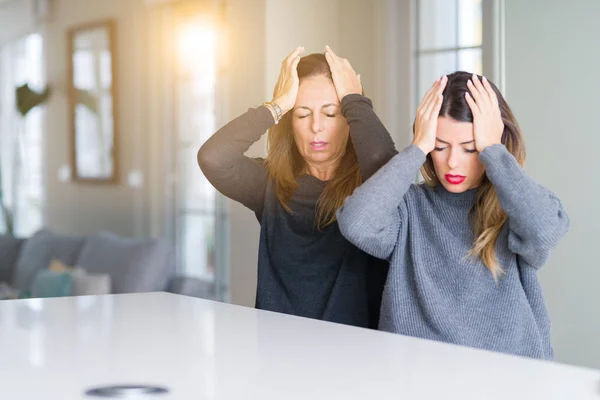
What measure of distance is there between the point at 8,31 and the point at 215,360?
597 cm

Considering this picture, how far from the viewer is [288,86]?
80.9 inches

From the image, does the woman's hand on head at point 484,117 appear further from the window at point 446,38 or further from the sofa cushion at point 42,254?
the sofa cushion at point 42,254

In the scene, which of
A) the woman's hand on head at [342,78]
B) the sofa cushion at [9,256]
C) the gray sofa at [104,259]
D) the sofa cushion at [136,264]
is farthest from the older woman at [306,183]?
the sofa cushion at [9,256]

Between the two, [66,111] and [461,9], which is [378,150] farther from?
[66,111]

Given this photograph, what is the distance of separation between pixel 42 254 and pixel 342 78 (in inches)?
137

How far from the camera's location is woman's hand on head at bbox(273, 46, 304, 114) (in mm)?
2018

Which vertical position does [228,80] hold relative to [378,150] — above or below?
above

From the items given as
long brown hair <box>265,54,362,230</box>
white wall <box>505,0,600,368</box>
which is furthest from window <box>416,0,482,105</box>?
long brown hair <box>265,54,362,230</box>

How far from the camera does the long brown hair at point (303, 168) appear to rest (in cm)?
197

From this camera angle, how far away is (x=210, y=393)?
2.68 ft

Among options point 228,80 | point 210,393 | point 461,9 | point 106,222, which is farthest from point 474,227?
point 106,222

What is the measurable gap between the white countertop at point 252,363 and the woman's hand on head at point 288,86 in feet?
2.66

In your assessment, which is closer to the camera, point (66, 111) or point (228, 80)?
point (228, 80)

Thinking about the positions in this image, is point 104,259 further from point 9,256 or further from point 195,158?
point 9,256
